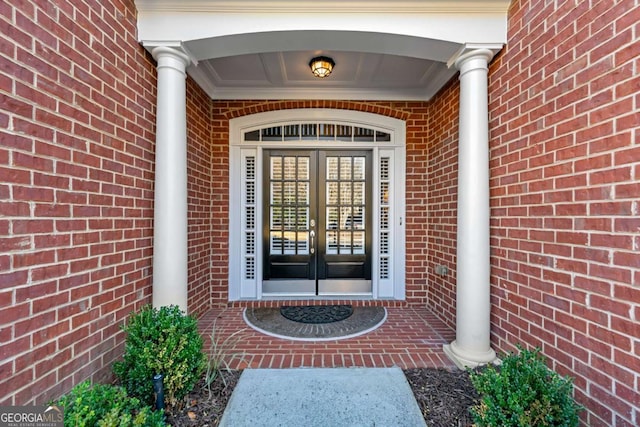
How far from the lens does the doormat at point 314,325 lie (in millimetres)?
2889

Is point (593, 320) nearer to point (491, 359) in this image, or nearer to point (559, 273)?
point (559, 273)

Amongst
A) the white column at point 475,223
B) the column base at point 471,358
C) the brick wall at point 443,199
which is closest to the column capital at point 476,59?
the white column at point 475,223

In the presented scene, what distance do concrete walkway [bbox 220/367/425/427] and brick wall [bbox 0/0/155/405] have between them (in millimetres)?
1013

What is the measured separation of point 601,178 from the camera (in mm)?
1551

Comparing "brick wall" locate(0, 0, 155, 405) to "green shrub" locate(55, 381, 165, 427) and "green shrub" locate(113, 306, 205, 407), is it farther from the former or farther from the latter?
"green shrub" locate(55, 381, 165, 427)

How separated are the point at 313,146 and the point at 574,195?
2895 mm

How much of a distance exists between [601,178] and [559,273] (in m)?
0.64

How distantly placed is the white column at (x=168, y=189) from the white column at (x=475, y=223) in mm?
2371

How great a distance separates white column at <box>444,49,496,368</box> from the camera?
2.33m

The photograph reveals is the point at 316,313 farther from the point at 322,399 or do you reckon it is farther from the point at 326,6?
the point at 326,6

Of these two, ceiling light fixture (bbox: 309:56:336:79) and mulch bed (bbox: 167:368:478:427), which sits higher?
ceiling light fixture (bbox: 309:56:336:79)

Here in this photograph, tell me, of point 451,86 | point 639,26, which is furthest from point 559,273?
point 451,86

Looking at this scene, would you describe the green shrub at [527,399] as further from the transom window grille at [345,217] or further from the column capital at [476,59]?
the transom window grille at [345,217]

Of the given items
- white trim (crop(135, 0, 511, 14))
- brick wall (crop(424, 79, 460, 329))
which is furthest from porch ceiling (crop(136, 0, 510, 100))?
brick wall (crop(424, 79, 460, 329))
